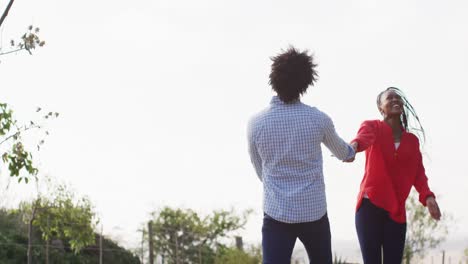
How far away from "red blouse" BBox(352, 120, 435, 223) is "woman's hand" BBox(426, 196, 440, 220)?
3cm

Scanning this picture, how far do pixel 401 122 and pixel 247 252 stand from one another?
8222 mm

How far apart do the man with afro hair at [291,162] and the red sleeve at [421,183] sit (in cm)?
133

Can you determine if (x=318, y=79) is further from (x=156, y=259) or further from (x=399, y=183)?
(x=156, y=259)

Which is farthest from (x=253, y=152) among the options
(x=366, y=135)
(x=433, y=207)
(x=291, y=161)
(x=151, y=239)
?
(x=151, y=239)

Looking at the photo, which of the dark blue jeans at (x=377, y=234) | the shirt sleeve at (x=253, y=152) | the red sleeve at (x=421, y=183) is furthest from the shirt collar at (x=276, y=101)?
the red sleeve at (x=421, y=183)

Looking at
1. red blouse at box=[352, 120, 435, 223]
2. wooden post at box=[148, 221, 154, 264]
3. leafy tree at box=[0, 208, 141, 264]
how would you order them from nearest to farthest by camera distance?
red blouse at box=[352, 120, 435, 223] < leafy tree at box=[0, 208, 141, 264] < wooden post at box=[148, 221, 154, 264]

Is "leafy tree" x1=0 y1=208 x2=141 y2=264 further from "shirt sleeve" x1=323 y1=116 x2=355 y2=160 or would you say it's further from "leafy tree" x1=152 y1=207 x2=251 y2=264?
"shirt sleeve" x1=323 y1=116 x2=355 y2=160

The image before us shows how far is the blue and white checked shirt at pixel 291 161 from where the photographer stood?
4.36 m

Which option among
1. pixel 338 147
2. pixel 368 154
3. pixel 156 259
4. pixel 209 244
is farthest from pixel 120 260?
pixel 338 147

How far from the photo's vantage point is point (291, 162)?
4.37 meters

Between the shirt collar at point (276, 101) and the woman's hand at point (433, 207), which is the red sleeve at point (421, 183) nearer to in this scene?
the woman's hand at point (433, 207)

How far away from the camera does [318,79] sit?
458 centimetres

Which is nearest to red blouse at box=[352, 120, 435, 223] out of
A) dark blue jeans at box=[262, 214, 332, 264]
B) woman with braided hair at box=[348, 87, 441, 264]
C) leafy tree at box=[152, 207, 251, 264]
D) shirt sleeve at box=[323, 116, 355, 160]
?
woman with braided hair at box=[348, 87, 441, 264]

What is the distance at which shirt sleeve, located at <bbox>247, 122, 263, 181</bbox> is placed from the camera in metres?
4.47
